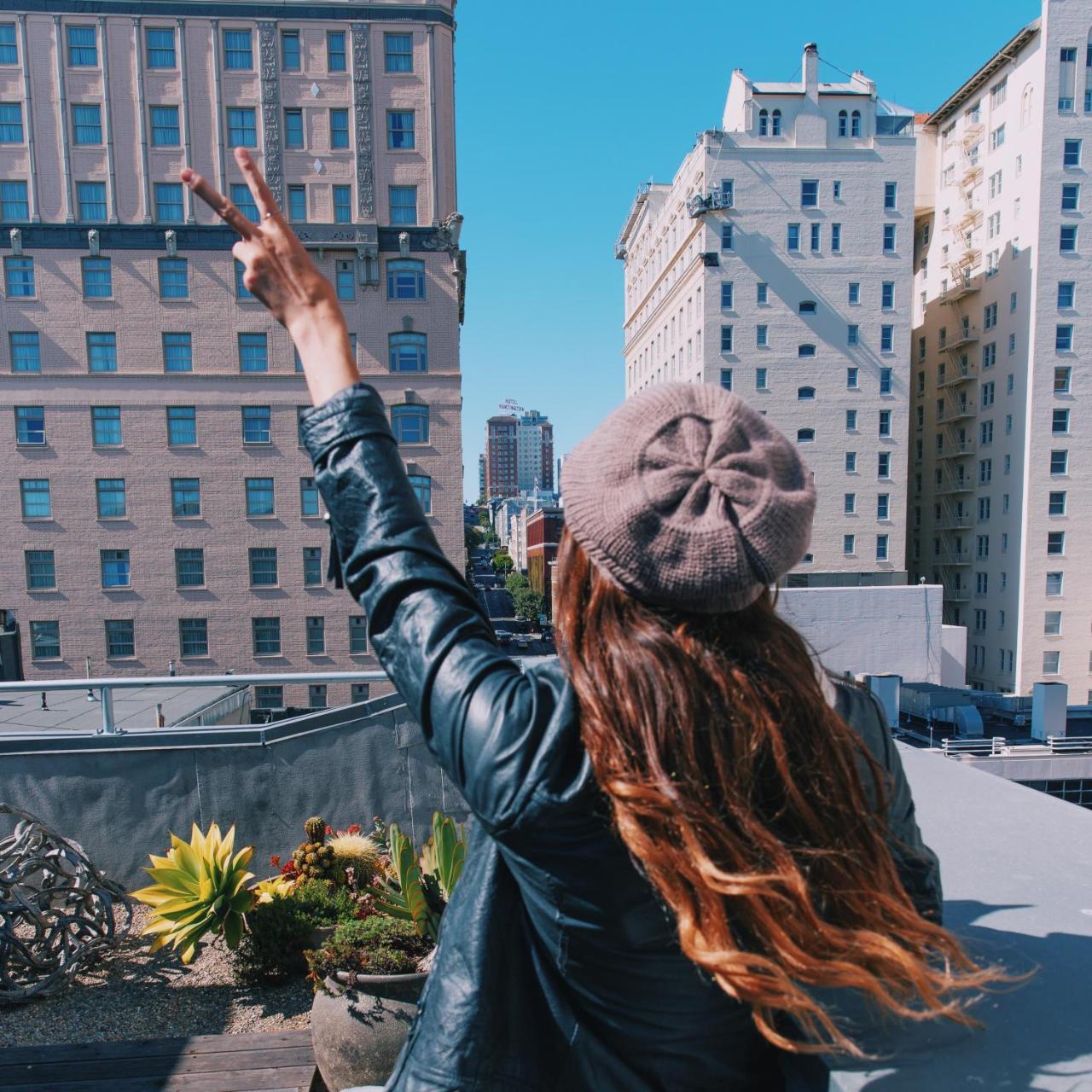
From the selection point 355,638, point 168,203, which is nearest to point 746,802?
point 355,638

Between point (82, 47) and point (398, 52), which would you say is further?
point (398, 52)

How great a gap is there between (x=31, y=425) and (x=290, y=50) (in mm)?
20547

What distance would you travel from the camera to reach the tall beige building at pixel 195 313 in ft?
112

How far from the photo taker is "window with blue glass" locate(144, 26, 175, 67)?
34.1m

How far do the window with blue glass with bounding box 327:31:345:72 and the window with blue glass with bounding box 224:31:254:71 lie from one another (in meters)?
3.41

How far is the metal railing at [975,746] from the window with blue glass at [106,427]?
118 feet

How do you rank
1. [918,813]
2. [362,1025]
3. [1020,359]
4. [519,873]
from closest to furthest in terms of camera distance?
[519,873] → [918,813] → [362,1025] → [1020,359]

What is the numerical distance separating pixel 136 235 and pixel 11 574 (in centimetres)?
1624

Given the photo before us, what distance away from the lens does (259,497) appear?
3603cm

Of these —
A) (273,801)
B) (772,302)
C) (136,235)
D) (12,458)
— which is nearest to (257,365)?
(136,235)

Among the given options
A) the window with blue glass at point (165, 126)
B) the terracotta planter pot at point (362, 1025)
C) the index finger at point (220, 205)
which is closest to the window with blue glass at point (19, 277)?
the window with blue glass at point (165, 126)

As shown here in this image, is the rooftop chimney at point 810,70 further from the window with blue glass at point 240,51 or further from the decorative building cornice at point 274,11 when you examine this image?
the window with blue glass at point 240,51

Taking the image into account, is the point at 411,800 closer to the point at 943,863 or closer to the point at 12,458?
the point at 943,863

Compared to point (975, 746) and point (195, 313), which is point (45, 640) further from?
point (975, 746)
